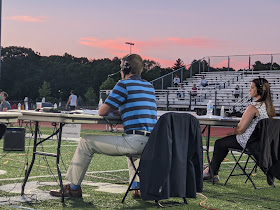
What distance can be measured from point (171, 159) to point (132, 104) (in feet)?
2.81

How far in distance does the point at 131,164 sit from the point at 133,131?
0.86 metres

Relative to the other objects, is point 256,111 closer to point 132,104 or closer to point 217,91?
point 132,104

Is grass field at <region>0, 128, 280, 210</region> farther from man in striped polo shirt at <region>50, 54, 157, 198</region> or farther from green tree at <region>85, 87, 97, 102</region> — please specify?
green tree at <region>85, 87, 97, 102</region>

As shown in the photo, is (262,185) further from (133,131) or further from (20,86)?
(20,86)

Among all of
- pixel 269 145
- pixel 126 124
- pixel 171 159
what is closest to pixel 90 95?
pixel 269 145

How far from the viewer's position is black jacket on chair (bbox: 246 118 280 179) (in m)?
7.43

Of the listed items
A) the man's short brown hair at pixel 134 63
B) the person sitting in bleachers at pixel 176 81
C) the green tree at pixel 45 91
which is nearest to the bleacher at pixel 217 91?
the person sitting in bleachers at pixel 176 81

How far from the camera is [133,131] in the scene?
6.45m

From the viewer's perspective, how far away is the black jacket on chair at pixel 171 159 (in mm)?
5910

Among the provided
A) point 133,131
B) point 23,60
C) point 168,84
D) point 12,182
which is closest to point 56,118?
point 133,131

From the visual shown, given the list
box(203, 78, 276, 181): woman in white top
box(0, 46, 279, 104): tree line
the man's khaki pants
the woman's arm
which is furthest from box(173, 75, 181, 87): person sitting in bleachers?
box(0, 46, 279, 104): tree line

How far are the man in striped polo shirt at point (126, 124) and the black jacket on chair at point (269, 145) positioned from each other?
1.71m

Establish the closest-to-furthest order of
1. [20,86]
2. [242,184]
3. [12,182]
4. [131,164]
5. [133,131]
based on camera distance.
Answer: [133,131], [131,164], [12,182], [242,184], [20,86]

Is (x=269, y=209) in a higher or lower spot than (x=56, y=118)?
lower
